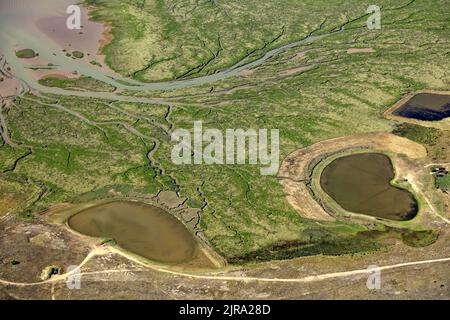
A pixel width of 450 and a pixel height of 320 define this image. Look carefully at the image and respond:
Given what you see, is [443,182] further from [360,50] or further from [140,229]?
[360,50]

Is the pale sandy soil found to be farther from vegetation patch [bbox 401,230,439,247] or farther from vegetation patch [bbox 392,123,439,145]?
vegetation patch [bbox 401,230,439,247]

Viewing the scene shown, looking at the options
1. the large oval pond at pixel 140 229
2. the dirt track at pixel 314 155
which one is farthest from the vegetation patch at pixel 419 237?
the large oval pond at pixel 140 229

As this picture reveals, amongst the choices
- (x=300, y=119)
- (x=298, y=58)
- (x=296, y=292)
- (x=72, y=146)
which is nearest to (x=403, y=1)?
(x=298, y=58)

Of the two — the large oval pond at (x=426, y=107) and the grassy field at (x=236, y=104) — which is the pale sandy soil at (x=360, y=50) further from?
the large oval pond at (x=426, y=107)

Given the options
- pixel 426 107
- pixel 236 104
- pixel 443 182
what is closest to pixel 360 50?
pixel 426 107

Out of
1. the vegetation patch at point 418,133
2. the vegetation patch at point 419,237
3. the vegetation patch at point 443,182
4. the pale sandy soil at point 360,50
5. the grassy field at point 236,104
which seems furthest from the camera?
the pale sandy soil at point 360,50
